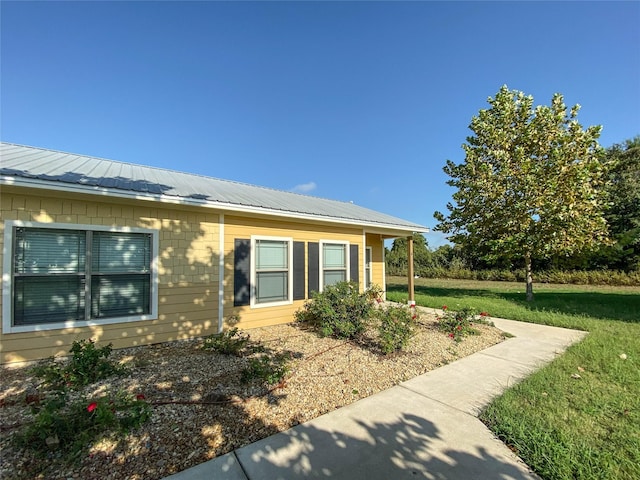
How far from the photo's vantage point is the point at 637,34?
22.8 feet

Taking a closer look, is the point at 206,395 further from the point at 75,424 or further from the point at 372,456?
the point at 372,456

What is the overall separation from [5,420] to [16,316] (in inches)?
87.5

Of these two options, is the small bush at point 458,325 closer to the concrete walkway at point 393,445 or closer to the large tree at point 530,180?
the concrete walkway at point 393,445

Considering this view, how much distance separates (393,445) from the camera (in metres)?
2.45

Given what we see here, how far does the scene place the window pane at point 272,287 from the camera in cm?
666

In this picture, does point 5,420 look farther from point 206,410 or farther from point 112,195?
point 112,195

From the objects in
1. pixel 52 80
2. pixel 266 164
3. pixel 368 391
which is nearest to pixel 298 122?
pixel 266 164

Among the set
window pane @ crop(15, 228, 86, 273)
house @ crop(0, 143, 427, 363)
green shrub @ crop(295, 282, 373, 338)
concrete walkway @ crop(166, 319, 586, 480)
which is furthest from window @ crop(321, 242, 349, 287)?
window pane @ crop(15, 228, 86, 273)

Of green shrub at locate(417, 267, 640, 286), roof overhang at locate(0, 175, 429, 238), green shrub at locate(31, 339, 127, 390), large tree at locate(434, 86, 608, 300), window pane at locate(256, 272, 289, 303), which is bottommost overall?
green shrub at locate(417, 267, 640, 286)

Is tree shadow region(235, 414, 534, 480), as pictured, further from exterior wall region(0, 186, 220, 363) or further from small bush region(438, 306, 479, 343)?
exterior wall region(0, 186, 220, 363)

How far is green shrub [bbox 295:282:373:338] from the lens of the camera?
5430 mm

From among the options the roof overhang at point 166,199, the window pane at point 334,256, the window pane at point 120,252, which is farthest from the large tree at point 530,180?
the window pane at point 120,252

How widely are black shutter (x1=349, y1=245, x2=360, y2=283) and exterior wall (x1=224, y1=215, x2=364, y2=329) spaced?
0.90 meters

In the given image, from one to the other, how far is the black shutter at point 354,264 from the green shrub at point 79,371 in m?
5.94
